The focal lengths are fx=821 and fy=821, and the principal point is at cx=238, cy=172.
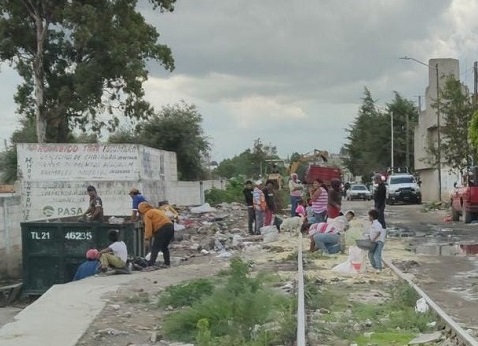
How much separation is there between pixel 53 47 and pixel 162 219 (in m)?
25.1

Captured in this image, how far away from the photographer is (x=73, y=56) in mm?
40500

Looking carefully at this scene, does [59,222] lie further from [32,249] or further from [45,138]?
[45,138]

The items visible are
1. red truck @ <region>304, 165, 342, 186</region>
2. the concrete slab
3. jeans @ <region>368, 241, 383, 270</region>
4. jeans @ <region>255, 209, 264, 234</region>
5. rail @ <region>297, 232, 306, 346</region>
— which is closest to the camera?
rail @ <region>297, 232, 306, 346</region>

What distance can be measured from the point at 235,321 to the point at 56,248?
9977 millimetres

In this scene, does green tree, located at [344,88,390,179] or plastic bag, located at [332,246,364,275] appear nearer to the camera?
plastic bag, located at [332,246,364,275]

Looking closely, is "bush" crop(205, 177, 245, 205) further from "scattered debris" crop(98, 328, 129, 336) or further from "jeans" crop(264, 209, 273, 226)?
"scattered debris" crop(98, 328, 129, 336)

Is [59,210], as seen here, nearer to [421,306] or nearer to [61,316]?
[61,316]

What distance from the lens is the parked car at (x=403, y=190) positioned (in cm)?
5362

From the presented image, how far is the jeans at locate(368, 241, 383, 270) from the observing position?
15.2 m

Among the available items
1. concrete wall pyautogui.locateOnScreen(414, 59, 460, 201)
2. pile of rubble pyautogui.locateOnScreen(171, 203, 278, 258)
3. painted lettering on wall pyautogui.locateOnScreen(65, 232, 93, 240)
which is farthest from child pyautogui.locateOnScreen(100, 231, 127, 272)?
concrete wall pyautogui.locateOnScreen(414, 59, 460, 201)

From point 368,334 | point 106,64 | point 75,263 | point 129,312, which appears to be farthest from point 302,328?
point 106,64

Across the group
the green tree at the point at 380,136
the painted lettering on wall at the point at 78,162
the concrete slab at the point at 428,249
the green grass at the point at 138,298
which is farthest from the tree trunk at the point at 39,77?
the green tree at the point at 380,136

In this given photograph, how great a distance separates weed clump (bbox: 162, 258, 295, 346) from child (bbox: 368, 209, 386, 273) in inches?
174

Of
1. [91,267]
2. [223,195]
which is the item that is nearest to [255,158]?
[223,195]
